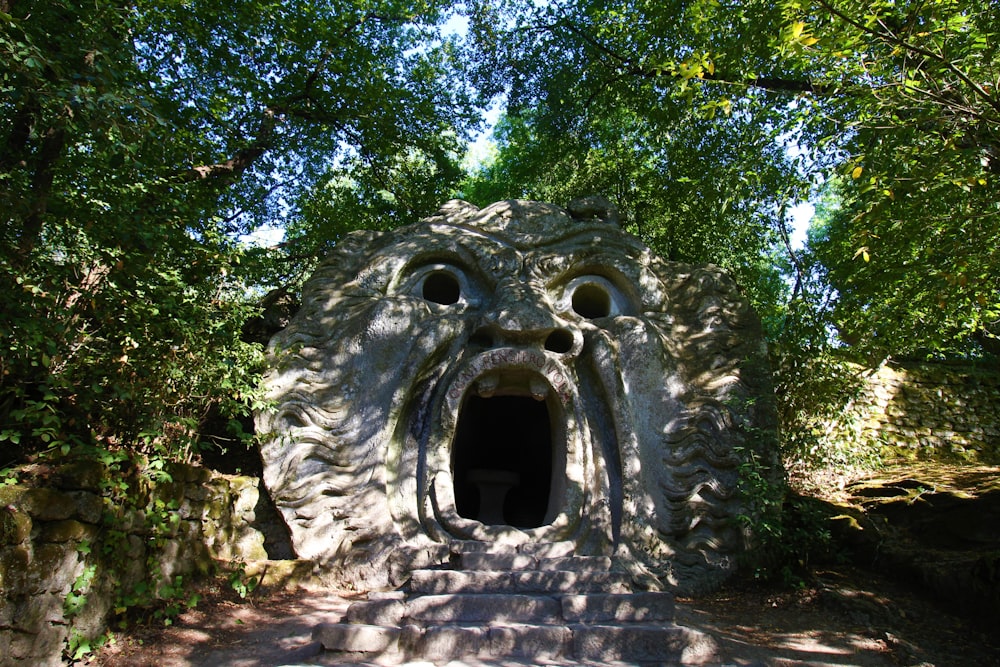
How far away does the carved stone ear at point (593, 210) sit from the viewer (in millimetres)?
7848

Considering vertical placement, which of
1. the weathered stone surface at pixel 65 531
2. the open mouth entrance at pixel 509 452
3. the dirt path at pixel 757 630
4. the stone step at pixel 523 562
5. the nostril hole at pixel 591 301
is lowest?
the dirt path at pixel 757 630

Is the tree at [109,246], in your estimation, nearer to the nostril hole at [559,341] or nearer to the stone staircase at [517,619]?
the stone staircase at [517,619]

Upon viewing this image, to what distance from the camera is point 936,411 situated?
31.8ft

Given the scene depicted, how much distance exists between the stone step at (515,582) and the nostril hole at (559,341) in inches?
90.3

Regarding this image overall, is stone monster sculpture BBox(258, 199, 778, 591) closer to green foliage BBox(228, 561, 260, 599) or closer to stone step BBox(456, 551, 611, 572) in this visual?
stone step BBox(456, 551, 611, 572)

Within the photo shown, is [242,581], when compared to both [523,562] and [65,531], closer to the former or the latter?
[65,531]

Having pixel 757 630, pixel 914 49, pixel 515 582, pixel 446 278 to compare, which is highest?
pixel 914 49

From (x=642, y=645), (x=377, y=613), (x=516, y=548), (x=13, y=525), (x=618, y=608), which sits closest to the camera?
(x=13, y=525)

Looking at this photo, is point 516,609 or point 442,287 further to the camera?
point 442,287

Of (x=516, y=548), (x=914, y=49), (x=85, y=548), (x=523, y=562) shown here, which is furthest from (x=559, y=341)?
(x=85, y=548)

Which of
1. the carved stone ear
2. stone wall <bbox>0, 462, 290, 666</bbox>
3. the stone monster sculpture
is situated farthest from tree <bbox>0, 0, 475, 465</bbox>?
the carved stone ear

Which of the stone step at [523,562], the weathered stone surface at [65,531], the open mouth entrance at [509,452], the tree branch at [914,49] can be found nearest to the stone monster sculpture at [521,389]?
the stone step at [523,562]

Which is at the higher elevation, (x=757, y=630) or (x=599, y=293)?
(x=599, y=293)

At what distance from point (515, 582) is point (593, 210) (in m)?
4.38
